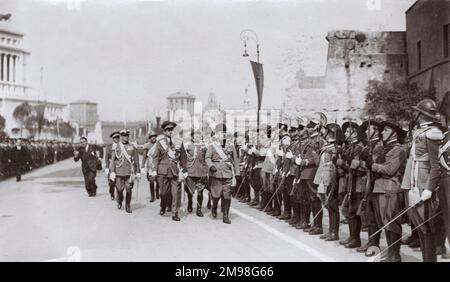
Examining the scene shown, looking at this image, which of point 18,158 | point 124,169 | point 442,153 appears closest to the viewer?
point 442,153

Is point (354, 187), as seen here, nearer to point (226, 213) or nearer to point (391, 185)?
point (391, 185)

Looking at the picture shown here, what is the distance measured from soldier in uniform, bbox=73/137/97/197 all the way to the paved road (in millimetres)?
2702

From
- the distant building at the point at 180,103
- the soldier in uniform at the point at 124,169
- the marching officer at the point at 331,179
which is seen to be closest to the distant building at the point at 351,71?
the distant building at the point at 180,103

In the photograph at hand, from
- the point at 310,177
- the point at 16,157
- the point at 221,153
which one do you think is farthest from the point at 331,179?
the point at 16,157

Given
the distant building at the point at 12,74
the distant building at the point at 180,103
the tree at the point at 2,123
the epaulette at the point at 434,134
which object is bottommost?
the epaulette at the point at 434,134

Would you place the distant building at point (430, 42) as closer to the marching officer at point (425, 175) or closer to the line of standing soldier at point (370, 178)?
the line of standing soldier at point (370, 178)

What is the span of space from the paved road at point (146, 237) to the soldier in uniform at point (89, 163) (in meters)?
2.70

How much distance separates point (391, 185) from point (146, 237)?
391 cm

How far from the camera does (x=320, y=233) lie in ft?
29.3

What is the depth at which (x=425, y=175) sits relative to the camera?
609 centimetres

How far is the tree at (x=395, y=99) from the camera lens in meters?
21.7
